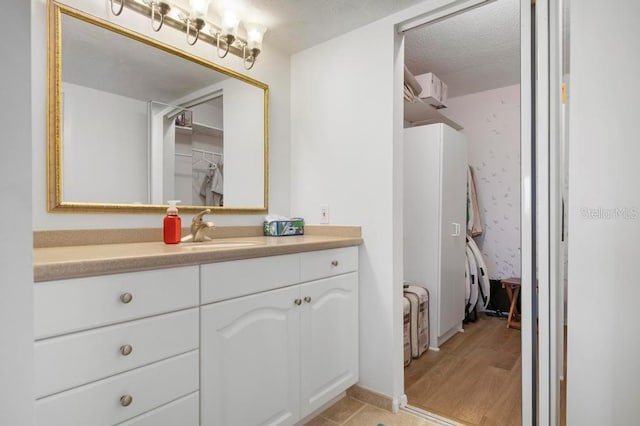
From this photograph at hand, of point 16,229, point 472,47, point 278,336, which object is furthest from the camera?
point 472,47

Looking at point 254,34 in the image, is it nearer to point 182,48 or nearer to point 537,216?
point 182,48

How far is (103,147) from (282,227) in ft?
3.29

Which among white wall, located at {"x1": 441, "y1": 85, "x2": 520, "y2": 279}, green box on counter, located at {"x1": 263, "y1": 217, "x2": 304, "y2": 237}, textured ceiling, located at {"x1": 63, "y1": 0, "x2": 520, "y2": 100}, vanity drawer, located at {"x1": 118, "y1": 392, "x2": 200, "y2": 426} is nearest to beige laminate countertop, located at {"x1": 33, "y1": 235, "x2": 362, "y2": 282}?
vanity drawer, located at {"x1": 118, "y1": 392, "x2": 200, "y2": 426}

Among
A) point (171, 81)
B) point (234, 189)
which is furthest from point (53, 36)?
point (234, 189)

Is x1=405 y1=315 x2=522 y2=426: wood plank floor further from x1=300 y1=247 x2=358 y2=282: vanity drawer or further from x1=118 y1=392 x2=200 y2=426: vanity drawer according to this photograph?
x1=118 y1=392 x2=200 y2=426: vanity drawer

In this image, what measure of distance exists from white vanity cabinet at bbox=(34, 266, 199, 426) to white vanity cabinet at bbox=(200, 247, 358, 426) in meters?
0.08

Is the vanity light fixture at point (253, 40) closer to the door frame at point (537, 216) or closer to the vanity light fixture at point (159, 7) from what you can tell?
the vanity light fixture at point (159, 7)

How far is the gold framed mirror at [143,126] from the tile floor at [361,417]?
1.18m

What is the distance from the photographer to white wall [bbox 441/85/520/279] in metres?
3.43

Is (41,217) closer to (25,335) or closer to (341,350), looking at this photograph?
(25,335)

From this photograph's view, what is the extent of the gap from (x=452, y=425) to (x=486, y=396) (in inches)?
15.4

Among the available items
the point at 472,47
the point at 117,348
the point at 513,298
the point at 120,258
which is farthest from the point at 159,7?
the point at 513,298

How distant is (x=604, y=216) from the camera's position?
1.13 meters

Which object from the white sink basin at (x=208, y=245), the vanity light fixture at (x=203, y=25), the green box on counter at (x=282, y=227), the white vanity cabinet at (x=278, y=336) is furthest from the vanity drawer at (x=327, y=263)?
the vanity light fixture at (x=203, y=25)
